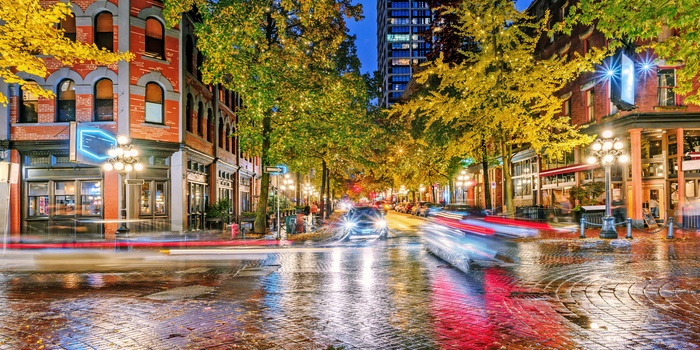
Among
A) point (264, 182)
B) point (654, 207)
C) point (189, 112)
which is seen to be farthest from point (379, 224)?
point (654, 207)

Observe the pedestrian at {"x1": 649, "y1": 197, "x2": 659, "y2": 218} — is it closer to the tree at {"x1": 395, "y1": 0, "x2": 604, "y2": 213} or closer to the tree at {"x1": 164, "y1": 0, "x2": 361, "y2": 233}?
the tree at {"x1": 395, "y1": 0, "x2": 604, "y2": 213}

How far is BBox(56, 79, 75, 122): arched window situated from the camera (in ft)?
74.6

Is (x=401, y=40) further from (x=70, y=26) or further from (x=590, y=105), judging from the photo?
(x=70, y=26)

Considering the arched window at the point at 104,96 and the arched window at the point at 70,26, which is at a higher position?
the arched window at the point at 70,26

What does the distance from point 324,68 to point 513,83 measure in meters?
8.99

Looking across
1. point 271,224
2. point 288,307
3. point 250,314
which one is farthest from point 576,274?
point 271,224

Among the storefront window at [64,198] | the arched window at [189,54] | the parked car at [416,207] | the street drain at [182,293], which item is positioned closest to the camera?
the street drain at [182,293]

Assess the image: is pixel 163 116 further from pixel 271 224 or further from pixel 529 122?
pixel 529 122

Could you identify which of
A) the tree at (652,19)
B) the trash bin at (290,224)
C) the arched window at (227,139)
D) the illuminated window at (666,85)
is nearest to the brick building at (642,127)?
the illuminated window at (666,85)

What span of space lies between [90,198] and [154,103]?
18.2 feet

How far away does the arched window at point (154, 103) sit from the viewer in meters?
23.4

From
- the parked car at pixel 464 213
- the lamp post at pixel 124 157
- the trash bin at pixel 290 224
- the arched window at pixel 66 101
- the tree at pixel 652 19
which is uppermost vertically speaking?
the arched window at pixel 66 101

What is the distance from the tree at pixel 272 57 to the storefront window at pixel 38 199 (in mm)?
9865

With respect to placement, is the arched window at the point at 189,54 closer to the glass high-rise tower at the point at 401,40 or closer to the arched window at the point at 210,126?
the arched window at the point at 210,126
